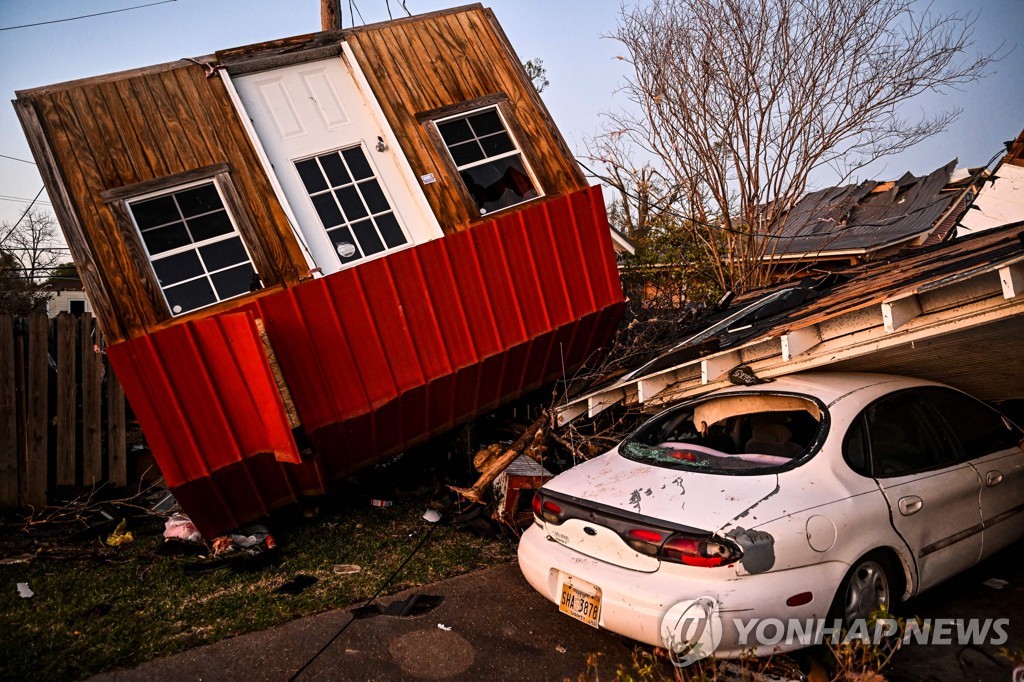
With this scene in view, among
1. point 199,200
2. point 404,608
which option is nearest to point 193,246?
point 199,200

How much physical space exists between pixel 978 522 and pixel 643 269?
Answer: 9346mm

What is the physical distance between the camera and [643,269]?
522 inches

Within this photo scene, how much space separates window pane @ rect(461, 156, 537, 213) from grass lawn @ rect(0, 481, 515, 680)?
3.40 metres

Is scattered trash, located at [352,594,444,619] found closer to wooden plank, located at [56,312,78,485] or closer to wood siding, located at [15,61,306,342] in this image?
wood siding, located at [15,61,306,342]

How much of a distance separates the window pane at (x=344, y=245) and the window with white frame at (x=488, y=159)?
1.39 m

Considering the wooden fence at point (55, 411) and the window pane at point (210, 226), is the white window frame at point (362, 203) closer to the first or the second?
the window pane at point (210, 226)

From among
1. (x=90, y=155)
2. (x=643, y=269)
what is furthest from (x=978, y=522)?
(x=643, y=269)

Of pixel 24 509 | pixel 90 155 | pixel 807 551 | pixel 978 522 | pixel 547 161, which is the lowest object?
pixel 978 522

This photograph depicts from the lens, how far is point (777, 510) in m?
3.47

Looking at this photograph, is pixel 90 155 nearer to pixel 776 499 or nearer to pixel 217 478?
pixel 217 478

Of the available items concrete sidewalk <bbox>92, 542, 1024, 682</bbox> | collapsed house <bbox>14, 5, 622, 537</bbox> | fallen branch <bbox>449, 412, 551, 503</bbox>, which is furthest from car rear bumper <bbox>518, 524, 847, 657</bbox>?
collapsed house <bbox>14, 5, 622, 537</bbox>

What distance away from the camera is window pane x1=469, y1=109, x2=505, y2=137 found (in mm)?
7508

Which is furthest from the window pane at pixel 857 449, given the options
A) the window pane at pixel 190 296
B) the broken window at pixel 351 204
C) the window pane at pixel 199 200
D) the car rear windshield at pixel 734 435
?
the window pane at pixel 199 200

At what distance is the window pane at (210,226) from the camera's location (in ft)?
20.4
